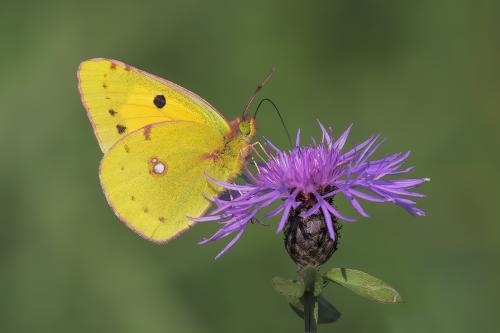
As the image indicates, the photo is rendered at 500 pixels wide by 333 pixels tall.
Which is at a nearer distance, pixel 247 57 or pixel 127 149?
pixel 127 149

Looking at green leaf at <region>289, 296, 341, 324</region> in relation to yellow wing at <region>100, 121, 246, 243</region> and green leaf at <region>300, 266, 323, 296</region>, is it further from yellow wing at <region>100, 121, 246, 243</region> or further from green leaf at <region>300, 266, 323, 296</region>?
yellow wing at <region>100, 121, 246, 243</region>

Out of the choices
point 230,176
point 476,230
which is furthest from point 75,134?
point 476,230

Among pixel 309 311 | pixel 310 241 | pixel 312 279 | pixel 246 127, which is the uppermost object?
pixel 246 127

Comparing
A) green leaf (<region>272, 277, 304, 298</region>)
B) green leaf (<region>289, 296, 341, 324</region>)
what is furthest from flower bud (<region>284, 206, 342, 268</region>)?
green leaf (<region>272, 277, 304, 298</region>)

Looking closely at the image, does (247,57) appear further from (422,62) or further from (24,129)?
(24,129)

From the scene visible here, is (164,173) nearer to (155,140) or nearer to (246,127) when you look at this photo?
(155,140)

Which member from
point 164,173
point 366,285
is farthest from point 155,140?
point 366,285

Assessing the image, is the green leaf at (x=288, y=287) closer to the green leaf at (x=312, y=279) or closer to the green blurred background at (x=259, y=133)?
the green leaf at (x=312, y=279)
